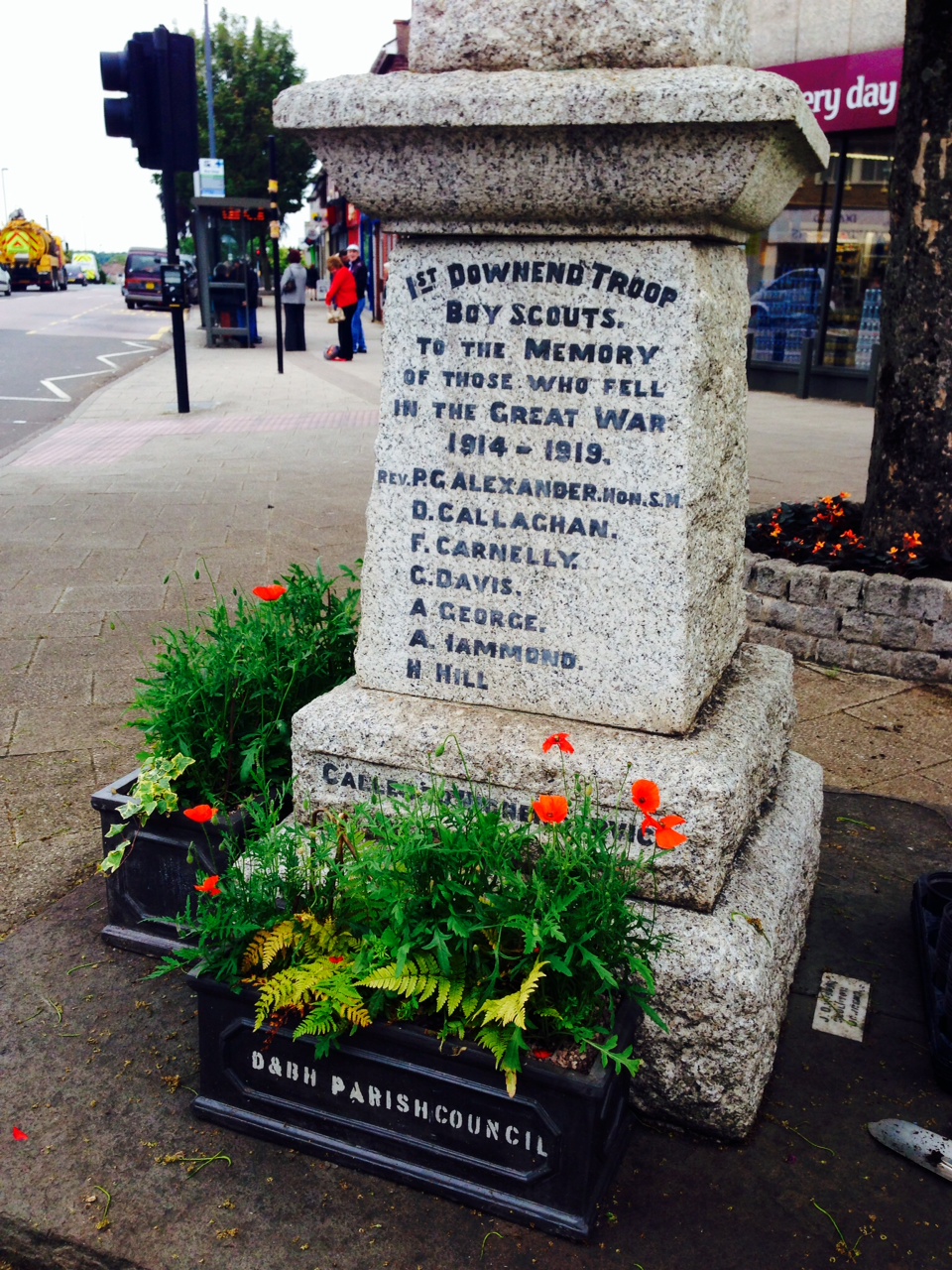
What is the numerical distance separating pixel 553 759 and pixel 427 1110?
0.81 meters

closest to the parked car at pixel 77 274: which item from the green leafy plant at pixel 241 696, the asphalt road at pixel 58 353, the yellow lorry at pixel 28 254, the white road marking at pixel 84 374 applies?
the yellow lorry at pixel 28 254

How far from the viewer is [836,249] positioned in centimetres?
1499

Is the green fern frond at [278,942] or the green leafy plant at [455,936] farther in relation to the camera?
the green fern frond at [278,942]

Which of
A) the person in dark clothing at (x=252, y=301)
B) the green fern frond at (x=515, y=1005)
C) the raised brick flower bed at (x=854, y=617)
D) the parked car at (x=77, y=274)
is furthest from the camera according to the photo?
the parked car at (x=77, y=274)

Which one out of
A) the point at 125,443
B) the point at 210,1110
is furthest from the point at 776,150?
the point at 125,443

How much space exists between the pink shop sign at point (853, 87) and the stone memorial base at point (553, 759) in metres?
13.0

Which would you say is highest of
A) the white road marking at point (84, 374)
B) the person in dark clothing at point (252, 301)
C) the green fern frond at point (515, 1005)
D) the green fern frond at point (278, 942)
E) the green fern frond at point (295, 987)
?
the person in dark clothing at point (252, 301)

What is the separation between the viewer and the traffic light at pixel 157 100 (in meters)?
10.2

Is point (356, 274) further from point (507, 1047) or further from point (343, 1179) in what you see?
point (507, 1047)

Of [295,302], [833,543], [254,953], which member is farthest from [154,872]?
[295,302]

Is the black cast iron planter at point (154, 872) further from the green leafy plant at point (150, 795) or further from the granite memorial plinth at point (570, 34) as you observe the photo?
the granite memorial plinth at point (570, 34)

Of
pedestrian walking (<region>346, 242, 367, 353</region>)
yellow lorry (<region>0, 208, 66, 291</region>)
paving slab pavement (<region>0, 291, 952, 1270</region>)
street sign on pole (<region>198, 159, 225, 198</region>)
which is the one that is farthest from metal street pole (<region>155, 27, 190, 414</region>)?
yellow lorry (<region>0, 208, 66, 291</region>)

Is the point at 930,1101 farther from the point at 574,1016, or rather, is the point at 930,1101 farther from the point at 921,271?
the point at 921,271

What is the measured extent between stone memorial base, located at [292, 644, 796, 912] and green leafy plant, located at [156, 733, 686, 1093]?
0.13 meters
